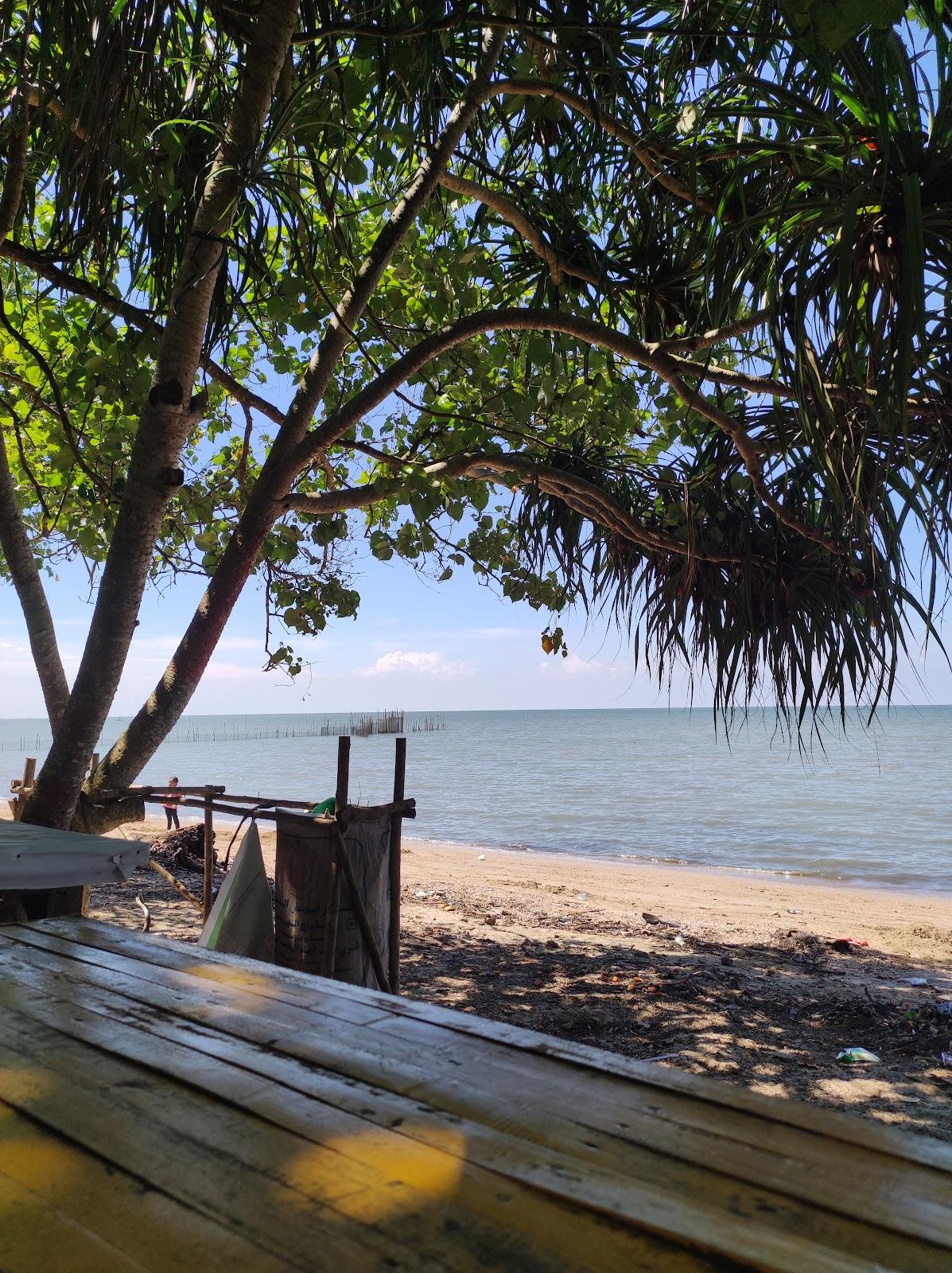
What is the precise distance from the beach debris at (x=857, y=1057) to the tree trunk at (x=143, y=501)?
3401 mm

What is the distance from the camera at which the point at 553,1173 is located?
92 cm

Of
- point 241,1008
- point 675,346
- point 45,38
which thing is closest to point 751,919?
point 675,346

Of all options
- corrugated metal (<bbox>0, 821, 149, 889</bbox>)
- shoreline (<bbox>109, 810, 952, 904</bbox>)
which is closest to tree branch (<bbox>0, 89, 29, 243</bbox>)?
corrugated metal (<bbox>0, 821, 149, 889</bbox>)

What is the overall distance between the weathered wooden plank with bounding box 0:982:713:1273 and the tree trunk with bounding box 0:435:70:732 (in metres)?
2.36

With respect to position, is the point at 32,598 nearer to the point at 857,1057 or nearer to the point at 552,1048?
the point at 552,1048

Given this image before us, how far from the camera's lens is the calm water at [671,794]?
1477 cm

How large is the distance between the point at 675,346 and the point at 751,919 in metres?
6.77

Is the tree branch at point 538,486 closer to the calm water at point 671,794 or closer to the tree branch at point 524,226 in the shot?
the tree branch at point 524,226

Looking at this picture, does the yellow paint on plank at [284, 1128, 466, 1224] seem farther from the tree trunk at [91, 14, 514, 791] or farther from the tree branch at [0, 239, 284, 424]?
the tree branch at [0, 239, 284, 424]

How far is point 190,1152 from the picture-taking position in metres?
0.97

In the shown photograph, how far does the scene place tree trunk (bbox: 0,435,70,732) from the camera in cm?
321

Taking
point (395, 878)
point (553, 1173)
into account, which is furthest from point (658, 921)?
point (553, 1173)

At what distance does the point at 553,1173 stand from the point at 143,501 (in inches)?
93.1

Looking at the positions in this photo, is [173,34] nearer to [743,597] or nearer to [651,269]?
[651,269]
